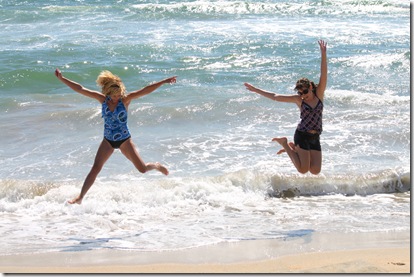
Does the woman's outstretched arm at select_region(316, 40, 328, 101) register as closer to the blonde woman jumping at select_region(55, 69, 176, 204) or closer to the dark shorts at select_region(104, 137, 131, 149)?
the blonde woman jumping at select_region(55, 69, 176, 204)

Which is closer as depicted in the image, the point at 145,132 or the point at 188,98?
the point at 145,132

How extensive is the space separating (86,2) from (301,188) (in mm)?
26100

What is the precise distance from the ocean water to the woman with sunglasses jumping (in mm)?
776

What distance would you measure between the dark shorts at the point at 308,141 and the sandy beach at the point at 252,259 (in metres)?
1.39

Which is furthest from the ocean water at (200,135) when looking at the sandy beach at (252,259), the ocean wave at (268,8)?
the ocean wave at (268,8)

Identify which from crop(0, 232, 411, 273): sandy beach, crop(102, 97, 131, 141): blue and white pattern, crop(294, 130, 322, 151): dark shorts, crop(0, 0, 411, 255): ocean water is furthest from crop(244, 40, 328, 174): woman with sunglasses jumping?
crop(102, 97, 131, 141): blue and white pattern

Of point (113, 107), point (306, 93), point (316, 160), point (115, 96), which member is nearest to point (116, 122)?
point (113, 107)

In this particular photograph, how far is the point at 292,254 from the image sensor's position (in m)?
8.20

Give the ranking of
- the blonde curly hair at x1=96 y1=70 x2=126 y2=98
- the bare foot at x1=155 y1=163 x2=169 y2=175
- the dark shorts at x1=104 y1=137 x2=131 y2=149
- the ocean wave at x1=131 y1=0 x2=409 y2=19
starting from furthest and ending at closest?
the ocean wave at x1=131 y1=0 x2=409 y2=19 → the bare foot at x1=155 y1=163 x2=169 y2=175 → the dark shorts at x1=104 y1=137 x2=131 y2=149 → the blonde curly hair at x1=96 y1=70 x2=126 y2=98

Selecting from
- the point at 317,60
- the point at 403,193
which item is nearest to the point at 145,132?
the point at 403,193

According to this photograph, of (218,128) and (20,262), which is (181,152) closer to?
(218,128)

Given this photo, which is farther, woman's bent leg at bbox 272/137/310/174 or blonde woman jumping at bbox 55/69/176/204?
woman's bent leg at bbox 272/137/310/174

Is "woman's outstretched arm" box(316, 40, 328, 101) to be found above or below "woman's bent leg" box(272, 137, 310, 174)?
above

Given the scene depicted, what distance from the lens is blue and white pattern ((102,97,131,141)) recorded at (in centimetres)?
904
